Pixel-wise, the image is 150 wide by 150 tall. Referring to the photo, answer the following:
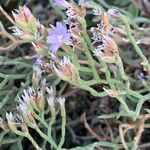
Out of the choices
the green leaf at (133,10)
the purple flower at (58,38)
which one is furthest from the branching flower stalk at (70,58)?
the green leaf at (133,10)

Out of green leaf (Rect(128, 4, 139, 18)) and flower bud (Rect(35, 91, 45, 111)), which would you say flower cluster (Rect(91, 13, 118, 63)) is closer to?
flower bud (Rect(35, 91, 45, 111))

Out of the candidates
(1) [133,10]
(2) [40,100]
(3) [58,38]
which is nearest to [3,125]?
(2) [40,100]

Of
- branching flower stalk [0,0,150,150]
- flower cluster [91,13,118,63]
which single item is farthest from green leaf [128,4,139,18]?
flower cluster [91,13,118,63]

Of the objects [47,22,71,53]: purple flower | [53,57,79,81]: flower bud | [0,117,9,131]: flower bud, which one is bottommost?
[0,117,9,131]: flower bud

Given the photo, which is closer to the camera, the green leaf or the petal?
the petal

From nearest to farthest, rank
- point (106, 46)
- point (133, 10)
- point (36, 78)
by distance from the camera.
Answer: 1. point (106, 46)
2. point (36, 78)
3. point (133, 10)

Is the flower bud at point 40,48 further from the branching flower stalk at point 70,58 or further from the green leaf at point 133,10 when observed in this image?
the green leaf at point 133,10

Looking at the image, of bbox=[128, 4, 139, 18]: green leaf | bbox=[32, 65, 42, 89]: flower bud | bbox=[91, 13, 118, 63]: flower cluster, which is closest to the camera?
bbox=[91, 13, 118, 63]: flower cluster

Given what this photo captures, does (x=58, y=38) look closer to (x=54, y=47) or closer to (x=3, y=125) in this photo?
(x=54, y=47)

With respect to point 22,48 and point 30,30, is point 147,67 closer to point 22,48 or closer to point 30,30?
point 30,30
